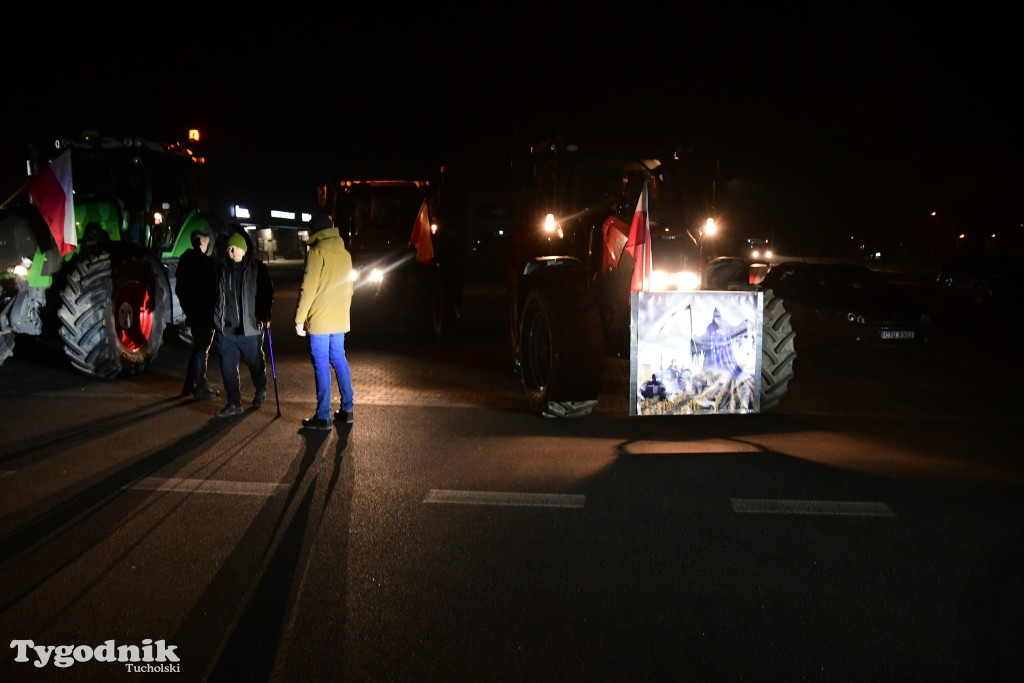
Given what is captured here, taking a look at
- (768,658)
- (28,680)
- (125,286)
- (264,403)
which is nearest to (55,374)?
(125,286)

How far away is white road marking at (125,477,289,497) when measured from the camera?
6164 millimetres

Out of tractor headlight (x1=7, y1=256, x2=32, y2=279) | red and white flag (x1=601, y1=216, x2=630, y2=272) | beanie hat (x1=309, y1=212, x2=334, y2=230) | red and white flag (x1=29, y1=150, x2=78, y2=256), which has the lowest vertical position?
tractor headlight (x1=7, y1=256, x2=32, y2=279)

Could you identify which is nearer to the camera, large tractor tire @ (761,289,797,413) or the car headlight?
large tractor tire @ (761,289,797,413)

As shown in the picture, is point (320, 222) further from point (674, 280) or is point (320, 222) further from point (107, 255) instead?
point (107, 255)

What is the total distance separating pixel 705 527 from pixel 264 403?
220 inches

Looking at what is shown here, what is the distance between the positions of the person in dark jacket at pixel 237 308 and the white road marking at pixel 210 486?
2.26 meters

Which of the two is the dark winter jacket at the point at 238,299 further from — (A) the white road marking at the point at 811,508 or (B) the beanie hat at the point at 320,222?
(A) the white road marking at the point at 811,508

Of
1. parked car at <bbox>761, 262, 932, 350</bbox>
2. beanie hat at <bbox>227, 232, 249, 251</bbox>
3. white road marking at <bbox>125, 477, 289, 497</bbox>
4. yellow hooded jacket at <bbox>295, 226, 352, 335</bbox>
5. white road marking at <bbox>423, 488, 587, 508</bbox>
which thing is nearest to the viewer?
white road marking at <bbox>423, 488, 587, 508</bbox>

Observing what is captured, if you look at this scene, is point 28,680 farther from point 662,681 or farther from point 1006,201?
point 1006,201

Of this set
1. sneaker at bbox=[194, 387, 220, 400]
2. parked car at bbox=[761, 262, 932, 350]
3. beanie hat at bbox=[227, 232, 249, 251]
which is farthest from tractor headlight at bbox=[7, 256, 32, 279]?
parked car at bbox=[761, 262, 932, 350]

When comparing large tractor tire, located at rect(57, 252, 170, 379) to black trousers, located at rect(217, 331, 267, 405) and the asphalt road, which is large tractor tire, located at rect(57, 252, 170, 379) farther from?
black trousers, located at rect(217, 331, 267, 405)

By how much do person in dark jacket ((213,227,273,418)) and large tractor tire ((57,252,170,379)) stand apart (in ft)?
7.37

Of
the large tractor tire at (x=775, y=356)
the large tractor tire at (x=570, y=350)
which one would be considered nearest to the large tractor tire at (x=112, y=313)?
the large tractor tire at (x=570, y=350)

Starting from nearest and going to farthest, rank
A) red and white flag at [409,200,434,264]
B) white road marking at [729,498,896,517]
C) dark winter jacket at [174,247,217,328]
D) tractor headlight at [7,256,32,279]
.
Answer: white road marking at [729,498,896,517]
dark winter jacket at [174,247,217,328]
tractor headlight at [7,256,32,279]
red and white flag at [409,200,434,264]
